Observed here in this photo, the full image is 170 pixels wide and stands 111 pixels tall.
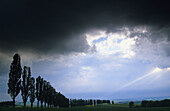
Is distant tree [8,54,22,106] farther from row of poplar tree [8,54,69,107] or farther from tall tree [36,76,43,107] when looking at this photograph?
tall tree [36,76,43,107]

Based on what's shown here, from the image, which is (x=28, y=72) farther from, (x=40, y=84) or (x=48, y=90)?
(x=48, y=90)

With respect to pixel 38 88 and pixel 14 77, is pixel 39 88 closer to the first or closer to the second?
pixel 38 88

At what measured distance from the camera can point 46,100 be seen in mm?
82125

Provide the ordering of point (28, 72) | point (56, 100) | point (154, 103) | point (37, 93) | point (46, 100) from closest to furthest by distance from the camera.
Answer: point (28, 72) → point (37, 93) → point (46, 100) → point (154, 103) → point (56, 100)

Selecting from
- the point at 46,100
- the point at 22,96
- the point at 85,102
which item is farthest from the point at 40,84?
the point at 85,102

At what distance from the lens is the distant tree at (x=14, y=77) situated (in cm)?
4550

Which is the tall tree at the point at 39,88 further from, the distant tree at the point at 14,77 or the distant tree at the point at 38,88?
the distant tree at the point at 14,77

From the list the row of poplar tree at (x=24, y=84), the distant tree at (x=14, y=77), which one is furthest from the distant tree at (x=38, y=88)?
the distant tree at (x=14, y=77)

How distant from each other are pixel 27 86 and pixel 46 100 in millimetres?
26995

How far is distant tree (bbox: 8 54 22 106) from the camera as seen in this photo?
45500mm

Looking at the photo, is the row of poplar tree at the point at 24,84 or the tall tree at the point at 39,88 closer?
the row of poplar tree at the point at 24,84

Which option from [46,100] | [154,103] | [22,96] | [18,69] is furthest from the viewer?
[154,103]

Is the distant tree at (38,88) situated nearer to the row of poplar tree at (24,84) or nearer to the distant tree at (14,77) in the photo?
the row of poplar tree at (24,84)

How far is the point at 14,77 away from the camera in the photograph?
156 ft
